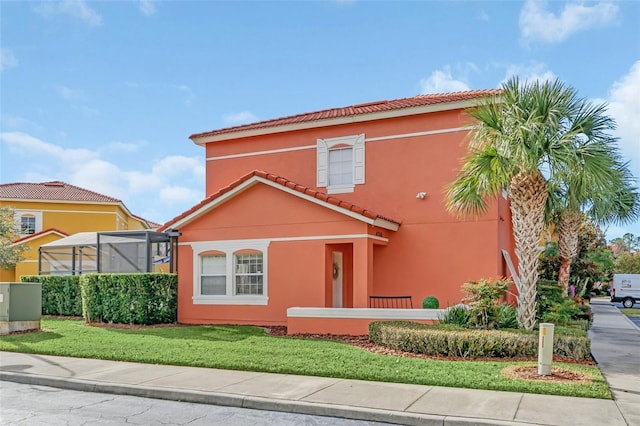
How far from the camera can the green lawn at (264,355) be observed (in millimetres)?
9282

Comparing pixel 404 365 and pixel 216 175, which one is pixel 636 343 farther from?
pixel 216 175

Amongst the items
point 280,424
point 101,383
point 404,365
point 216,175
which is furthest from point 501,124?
point 216,175

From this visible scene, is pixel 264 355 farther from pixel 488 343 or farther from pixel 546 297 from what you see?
pixel 546 297

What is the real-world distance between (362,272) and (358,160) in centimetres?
443

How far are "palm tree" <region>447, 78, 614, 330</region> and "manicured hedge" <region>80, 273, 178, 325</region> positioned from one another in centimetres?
1070

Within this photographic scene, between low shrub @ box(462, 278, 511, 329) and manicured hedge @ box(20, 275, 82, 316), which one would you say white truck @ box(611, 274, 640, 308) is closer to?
low shrub @ box(462, 278, 511, 329)

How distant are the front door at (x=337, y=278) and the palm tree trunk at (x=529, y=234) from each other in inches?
272

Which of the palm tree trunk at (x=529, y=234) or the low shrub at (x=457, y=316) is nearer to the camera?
the palm tree trunk at (x=529, y=234)

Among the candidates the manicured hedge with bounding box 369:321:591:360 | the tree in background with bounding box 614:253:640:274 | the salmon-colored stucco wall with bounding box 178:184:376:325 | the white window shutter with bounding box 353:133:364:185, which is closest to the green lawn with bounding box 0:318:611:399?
the manicured hedge with bounding box 369:321:591:360

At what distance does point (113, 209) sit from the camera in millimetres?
41469

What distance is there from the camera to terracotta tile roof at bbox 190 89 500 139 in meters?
17.7

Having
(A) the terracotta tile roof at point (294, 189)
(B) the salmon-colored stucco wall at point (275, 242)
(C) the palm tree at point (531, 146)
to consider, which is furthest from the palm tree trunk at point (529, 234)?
(B) the salmon-colored stucco wall at point (275, 242)

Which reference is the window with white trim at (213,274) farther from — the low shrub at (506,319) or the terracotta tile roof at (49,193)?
the terracotta tile roof at (49,193)

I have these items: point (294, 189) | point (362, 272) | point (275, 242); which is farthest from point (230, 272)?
point (362, 272)
